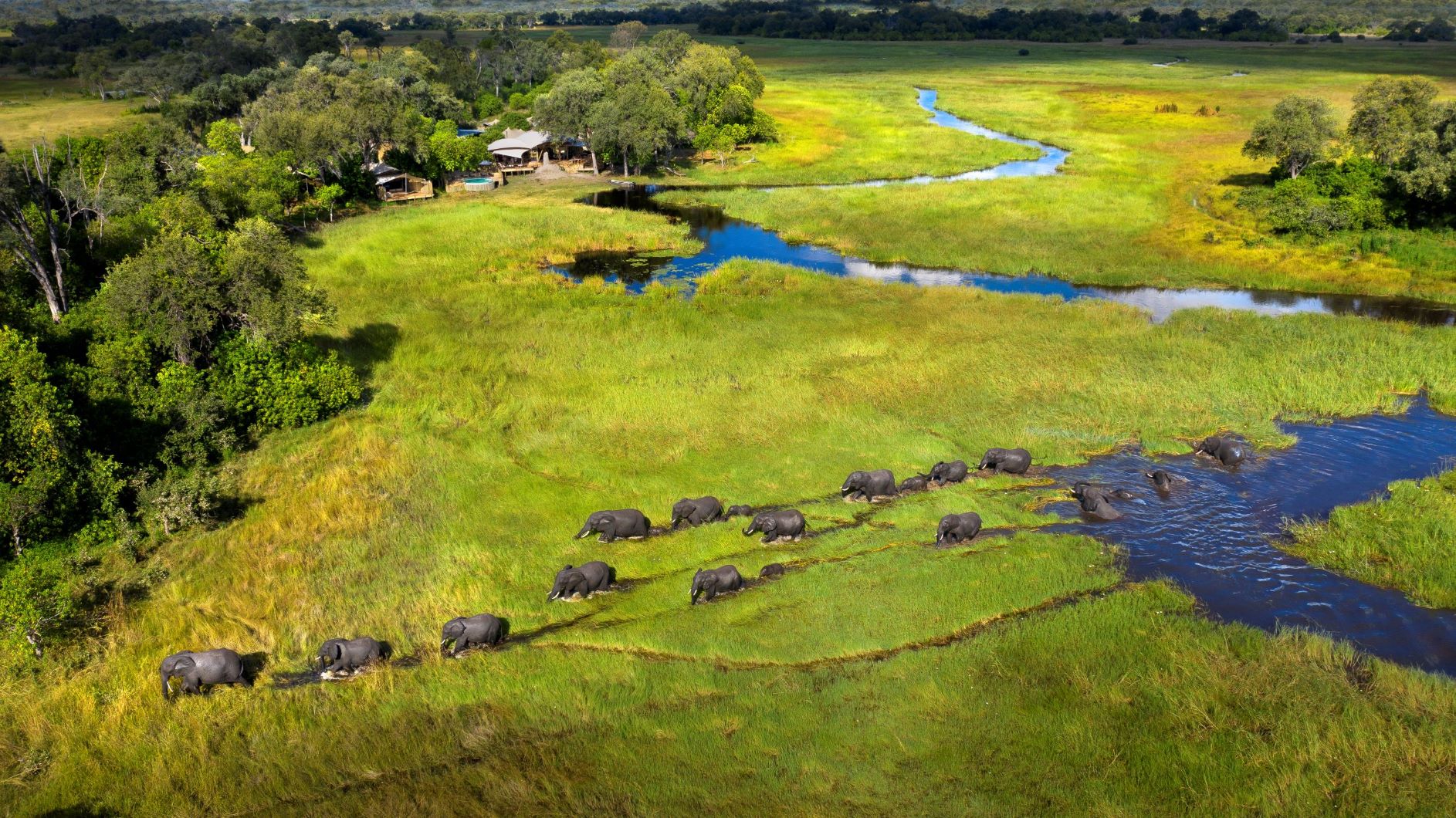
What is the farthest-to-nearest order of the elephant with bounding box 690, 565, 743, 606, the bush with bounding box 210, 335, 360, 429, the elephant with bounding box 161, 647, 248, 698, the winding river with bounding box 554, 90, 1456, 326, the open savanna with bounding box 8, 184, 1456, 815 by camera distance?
the winding river with bounding box 554, 90, 1456, 326
the bush with bounding box 210, 335, 360, 429
the elephant with bounding box 690, 565, 743, 606
the elephant with bounding box 161, 647, 248, 698
the open savanna with bounding box 8, 184, 1456, 815

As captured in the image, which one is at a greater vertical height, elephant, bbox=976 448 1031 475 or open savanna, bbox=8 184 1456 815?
elephant, bbox=976 448 1031 475

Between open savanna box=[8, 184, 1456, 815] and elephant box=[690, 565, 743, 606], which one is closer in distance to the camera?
open savanna box=[8, 184, 1456, 815]

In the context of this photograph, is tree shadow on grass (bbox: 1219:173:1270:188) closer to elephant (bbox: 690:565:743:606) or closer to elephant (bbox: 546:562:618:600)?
elephant (bbox: 690:565:743:606)

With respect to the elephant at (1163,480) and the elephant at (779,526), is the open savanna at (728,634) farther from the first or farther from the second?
the elephant at (1163,480)

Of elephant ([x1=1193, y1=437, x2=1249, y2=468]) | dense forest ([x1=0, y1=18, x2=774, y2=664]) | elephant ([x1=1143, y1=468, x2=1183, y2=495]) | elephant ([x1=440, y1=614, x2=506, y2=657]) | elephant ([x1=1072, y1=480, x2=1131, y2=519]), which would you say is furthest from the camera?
elephant ([x1=1193, y1=437, x2=1249, y2=468])

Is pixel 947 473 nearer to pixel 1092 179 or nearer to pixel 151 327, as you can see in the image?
pixel 151 327

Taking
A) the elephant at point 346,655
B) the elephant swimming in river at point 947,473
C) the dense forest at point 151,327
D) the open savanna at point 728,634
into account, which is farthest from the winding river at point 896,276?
the elephant at point 346,655

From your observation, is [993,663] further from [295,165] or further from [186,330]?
[295,165]

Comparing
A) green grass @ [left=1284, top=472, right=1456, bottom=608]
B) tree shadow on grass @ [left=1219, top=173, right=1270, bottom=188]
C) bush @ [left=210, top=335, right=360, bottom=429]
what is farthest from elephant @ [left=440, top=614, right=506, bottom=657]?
tree shadow on grass @ [left=1219, top=173, right=1270, bottom=188]
